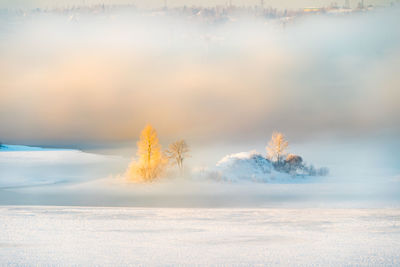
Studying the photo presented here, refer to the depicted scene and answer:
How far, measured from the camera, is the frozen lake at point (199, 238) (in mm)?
9680

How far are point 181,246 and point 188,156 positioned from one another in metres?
28.1

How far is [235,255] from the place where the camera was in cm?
1001

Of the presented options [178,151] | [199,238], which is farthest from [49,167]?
[199,238]

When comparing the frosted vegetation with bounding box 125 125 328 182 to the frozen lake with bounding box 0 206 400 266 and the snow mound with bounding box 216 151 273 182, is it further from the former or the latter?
the frozen lake with bounding box 0 206 400 266

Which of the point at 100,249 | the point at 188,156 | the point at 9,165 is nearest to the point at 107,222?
the point at 100,249

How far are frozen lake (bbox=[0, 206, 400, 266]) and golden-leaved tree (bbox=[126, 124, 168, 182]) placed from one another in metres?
19.0

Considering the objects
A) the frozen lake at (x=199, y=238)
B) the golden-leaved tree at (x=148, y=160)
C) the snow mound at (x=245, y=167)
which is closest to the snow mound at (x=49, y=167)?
the golden-leaved tree at (x=148, y=160)

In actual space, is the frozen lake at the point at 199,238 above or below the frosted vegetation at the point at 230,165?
below

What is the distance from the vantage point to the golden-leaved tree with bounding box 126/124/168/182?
35.9m

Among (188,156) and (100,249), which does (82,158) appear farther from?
(100,249)

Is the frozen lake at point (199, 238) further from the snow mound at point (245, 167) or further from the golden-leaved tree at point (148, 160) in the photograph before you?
the snow mound at point (245, 167)

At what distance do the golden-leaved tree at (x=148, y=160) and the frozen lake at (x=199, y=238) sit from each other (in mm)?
19023

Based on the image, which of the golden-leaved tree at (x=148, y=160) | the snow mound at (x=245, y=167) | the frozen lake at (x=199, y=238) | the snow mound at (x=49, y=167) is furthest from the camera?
the snow mound at (x=245, y=167)

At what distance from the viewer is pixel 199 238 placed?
11.7 m
